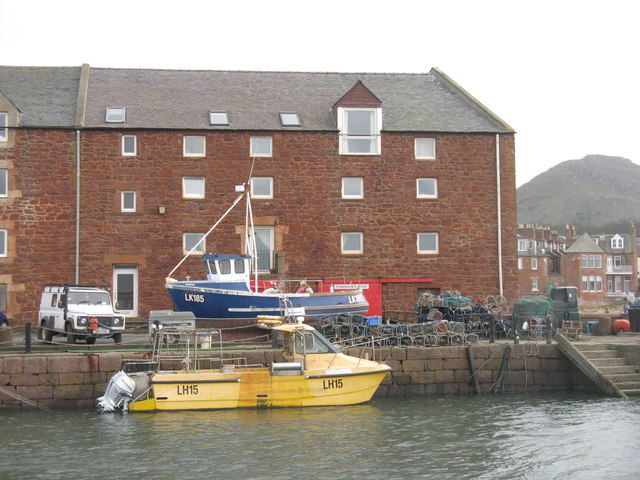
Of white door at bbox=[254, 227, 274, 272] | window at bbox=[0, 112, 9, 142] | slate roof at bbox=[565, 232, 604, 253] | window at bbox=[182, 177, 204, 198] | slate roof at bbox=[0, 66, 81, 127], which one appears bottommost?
white door at bbox=[254, 227, 274, 272]

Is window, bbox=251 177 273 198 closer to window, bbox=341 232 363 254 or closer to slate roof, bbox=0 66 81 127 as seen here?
window, bbox=341 232 363 254

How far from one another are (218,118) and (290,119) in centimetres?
294

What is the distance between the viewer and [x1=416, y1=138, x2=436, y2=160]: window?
35719 millimetres

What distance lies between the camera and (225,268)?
30.4 metres

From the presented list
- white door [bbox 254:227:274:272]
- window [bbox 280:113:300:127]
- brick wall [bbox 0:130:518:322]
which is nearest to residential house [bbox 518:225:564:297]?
brick wall [bbox 0:130:518:322]

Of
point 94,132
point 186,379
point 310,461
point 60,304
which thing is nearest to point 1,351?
point 60,304

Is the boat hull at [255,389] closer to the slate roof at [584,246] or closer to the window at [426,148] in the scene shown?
the window at [426,148]

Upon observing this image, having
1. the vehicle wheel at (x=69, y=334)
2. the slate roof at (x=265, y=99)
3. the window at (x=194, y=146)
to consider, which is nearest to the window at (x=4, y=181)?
the slate roof at (x=265, y=99)

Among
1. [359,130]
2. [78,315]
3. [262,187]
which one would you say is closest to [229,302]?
[78,315]

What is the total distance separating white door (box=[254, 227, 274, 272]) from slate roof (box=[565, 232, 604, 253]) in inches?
2634

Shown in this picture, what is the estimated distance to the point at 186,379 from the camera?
20.4 metres

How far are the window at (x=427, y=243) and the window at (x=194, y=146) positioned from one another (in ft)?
31.1

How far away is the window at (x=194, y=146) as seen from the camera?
112ft

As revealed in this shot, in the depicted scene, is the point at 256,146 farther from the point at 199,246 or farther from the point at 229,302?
the point at 229,302
